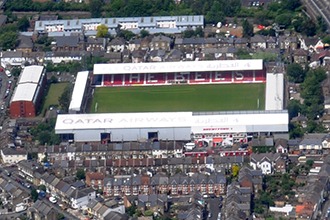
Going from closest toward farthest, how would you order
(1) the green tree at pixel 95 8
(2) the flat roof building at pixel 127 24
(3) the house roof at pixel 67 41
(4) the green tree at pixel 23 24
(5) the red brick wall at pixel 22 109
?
(5) the red brick wall at pixel 22 109
(3) the house roof at pixel 67 41
(2) the flat roof building at pixel 127 24
(4) the green tree at pixel 23 24
(1) the green tree at pixel 95 8

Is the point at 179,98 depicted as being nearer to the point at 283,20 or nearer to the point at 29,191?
the point at 283,20

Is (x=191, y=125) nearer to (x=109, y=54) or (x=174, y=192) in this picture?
(x=174, y=192)

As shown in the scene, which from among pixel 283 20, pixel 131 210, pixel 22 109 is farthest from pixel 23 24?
pixel 131 210

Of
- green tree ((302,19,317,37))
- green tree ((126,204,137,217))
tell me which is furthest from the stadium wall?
green tree ((302,19,317,37))

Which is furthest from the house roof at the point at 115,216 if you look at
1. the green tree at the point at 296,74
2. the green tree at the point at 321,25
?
the green tree at the point at 321,25

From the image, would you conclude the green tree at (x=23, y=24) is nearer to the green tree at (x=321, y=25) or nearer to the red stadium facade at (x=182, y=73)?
the red stadium facade at (x=182, y=73)

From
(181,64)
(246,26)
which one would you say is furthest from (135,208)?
(246,26)
